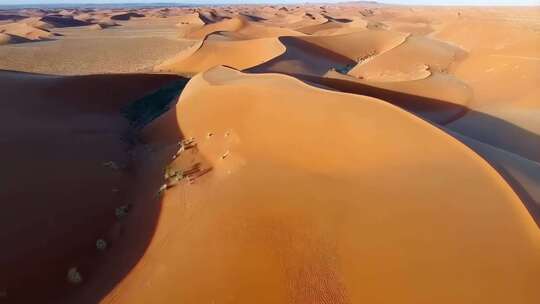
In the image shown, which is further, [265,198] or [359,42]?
[359,42]

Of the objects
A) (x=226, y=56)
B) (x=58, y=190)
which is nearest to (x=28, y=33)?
(x=226, y=56)

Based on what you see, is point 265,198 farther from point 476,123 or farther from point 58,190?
point 476,123

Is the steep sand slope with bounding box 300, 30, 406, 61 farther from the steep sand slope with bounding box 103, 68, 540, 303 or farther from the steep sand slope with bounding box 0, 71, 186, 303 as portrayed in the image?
the steep sand slope with bounding box 103, 68, 540, 303

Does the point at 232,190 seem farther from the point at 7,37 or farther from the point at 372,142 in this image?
the point at 7,37

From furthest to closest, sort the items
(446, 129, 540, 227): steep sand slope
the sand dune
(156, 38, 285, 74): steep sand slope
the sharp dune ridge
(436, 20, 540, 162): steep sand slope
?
the sand dune, (156, 38, 285, 74): steep sand slope, (436, 20, 540, 162): steep sand slope, (446, 129, 540, 227): steep sand slope, the sharp dune ridge

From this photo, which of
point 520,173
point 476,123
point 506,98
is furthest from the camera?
point 506,98

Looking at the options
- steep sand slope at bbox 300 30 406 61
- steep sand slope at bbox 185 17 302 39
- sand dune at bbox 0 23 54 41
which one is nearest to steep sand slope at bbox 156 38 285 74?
steep sand slope at bbox 300 30 406 61
